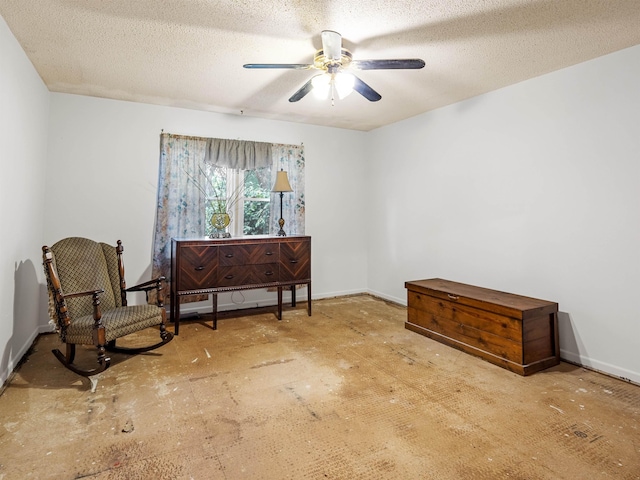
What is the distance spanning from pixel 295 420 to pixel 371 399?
1.76ft

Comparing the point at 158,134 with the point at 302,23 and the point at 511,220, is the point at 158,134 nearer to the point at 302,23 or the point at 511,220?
the point at 302,23

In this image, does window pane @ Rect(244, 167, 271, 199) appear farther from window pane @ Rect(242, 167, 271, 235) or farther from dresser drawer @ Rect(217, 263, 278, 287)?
dresser drawer @ Rect(217, 263, 278, 287)

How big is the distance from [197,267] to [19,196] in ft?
5.02

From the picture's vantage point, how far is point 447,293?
3182 millimetres

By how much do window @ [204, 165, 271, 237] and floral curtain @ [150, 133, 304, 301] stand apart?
0.32 ft

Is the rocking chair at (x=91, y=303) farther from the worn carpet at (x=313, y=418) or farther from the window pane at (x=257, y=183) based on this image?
the window pane at (x=257, y=183)

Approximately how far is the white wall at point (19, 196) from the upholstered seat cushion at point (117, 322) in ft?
1.53

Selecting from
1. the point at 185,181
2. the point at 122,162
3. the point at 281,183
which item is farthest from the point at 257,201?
the point at 122,162

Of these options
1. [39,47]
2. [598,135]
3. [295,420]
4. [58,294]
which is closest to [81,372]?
[58,294]

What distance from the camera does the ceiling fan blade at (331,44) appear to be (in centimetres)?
226

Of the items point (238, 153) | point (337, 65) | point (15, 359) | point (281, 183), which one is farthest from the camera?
point (238, 153)

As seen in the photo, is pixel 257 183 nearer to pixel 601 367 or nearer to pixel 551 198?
pixel 551 198

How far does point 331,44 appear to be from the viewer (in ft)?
7.52

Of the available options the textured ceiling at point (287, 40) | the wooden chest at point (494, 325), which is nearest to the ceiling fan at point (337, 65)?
the textured ceiling at point (287, 40)
